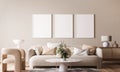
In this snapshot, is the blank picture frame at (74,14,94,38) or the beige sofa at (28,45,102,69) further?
the blank picture frame at (74,14,94,38)

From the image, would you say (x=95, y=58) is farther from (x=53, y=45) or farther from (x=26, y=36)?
(x=26, y=36)

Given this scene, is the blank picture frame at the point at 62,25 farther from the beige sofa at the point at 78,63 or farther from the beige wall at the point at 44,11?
the beige sofa at the point at 78,63

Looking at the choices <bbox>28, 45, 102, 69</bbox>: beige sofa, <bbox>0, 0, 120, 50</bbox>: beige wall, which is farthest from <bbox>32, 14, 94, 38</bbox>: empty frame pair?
<bbox>28, 45, 102, 69</bbox>: beige sofa

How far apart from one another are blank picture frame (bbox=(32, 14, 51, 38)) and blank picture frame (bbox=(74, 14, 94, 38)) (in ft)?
3.45

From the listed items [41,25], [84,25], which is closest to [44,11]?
[41,25]

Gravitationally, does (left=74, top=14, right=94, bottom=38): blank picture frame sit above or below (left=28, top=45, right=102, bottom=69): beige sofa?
above

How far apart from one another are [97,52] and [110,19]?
1793 mm

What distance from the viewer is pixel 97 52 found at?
8.59m

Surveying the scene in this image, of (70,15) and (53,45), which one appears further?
(70,15)

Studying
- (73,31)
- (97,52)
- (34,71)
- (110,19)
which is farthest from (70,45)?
(34,71)

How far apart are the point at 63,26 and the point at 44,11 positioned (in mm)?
922

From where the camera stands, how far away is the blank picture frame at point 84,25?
9.72 m

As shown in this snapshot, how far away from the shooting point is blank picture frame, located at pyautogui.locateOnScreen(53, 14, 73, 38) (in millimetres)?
9726

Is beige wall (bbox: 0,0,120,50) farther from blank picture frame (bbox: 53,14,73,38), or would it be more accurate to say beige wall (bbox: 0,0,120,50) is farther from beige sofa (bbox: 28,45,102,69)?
beige sofa (bbox: 28,45,102,69)
